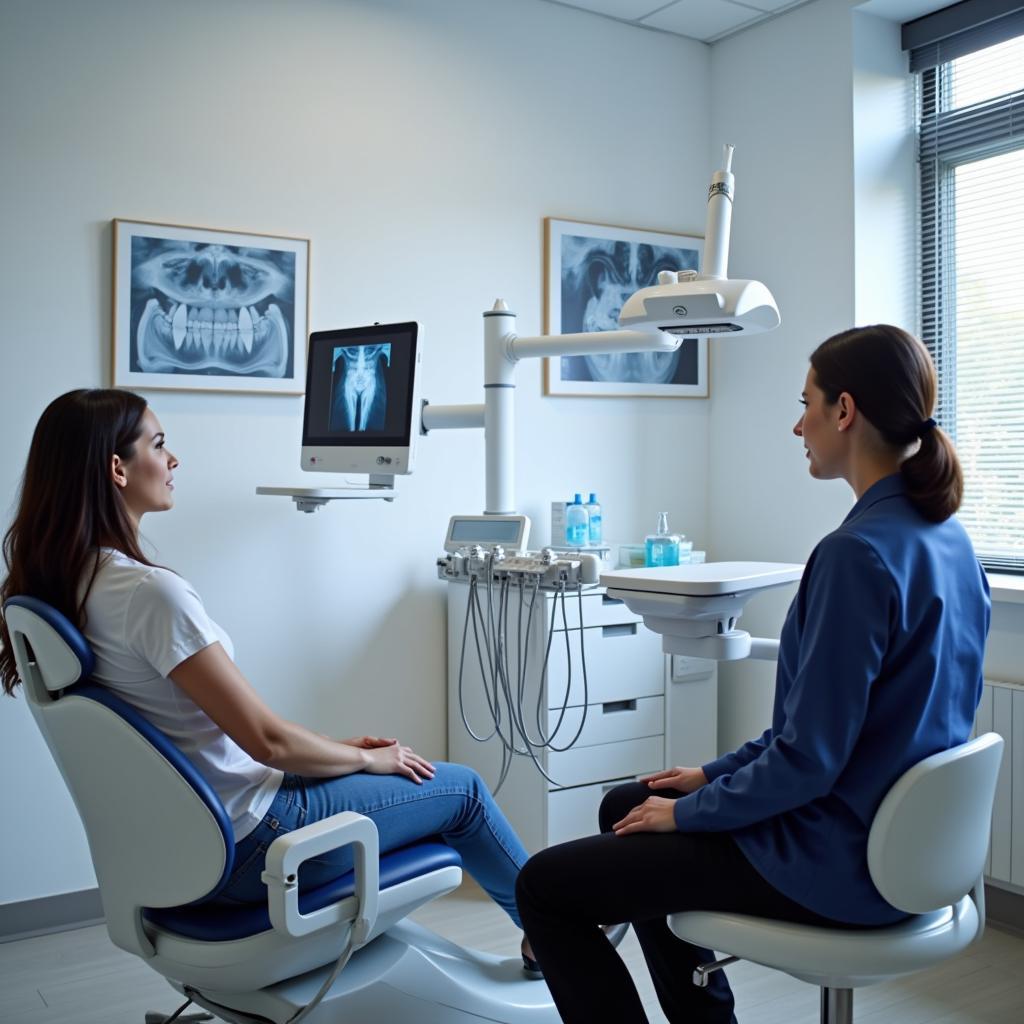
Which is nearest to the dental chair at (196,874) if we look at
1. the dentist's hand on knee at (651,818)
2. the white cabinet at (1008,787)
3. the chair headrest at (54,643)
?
the chair headrest at (54,643)

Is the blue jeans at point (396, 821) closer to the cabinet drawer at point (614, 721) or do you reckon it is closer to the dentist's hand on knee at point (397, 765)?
the dentist's hand on knee at point (397, 765)

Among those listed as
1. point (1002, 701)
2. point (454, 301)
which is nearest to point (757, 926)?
point (1002, 701)

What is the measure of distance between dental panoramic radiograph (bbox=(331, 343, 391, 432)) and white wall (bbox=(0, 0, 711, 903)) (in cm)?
33

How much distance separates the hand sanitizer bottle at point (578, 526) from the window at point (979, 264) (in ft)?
3.49

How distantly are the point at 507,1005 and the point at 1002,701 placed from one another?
4.74 ft

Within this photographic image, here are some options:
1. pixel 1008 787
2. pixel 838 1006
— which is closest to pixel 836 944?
pixel 838 1006

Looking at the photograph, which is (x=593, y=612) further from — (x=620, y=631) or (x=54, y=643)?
(x=54, y=643)

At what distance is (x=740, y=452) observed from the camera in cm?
358

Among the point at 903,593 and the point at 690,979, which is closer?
the point at 903,593

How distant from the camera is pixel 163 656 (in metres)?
1.53

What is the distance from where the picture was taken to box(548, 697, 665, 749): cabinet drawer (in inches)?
114

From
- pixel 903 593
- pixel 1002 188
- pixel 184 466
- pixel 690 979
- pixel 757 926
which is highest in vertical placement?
pixel 1002 188

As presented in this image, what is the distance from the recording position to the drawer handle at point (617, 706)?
298 cm

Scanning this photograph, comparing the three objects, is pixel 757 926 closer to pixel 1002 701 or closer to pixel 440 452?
pixel 1002 701
